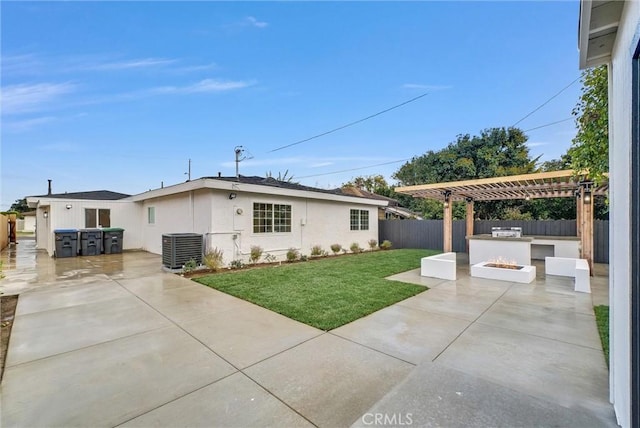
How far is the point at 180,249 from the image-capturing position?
818 centimetres

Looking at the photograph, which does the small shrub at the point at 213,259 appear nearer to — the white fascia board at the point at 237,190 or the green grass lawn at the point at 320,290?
the green grass lawn at the point at 320,290

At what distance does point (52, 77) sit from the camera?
855 centimetres

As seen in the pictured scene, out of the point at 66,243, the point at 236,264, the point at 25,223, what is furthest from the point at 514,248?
the point at 25,223

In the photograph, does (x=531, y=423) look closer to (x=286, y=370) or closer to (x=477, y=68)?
(x=286, y=370)

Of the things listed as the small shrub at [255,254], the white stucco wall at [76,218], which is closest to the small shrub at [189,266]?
the small shrub at [255,254]

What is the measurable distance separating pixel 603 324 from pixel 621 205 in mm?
3444

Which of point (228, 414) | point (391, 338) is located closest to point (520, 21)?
point (391, 338)

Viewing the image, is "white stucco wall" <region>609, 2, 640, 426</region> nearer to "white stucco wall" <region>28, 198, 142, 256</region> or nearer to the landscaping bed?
the landscaping bed

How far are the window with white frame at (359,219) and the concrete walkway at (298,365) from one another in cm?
932

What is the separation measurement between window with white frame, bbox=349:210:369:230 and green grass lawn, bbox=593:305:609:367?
33.2ft

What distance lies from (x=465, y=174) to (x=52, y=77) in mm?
20148

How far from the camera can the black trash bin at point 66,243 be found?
11.1m

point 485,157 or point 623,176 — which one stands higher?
point 485,157

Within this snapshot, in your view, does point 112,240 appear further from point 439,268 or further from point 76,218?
point 439,268
